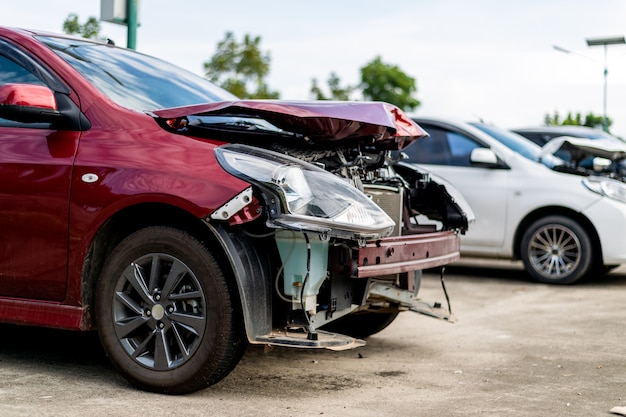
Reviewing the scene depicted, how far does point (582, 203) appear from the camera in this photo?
951 centimetres

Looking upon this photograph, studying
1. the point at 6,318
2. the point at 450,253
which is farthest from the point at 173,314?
the point at 450,253

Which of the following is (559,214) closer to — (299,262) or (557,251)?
(557,251)

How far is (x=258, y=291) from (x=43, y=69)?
1.72 meters

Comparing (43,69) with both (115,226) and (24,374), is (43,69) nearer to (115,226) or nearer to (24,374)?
(115,226)

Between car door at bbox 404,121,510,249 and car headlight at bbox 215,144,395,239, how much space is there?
5.49 m

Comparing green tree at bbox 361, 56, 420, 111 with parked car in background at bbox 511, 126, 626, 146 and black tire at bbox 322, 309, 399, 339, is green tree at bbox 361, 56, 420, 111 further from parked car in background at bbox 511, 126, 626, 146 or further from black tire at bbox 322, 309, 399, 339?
black tire at bbox 322, 309, 399, 339

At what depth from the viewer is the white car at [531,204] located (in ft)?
31.0

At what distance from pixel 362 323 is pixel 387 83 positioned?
10175 centimetres

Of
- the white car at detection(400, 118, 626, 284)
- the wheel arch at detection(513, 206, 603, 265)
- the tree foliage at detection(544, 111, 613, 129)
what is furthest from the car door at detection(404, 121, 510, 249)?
the tree foliage at detection(544, 111, 613, 129)

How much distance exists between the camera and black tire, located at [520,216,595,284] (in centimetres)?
950

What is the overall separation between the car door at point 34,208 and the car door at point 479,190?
5786 mm

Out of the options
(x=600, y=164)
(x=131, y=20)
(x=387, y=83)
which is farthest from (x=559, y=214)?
(x=387, y=83)

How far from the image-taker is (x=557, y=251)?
9.70 metres

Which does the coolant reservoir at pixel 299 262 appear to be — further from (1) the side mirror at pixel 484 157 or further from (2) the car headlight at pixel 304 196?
(1) the side mirror at pixel 484 157
